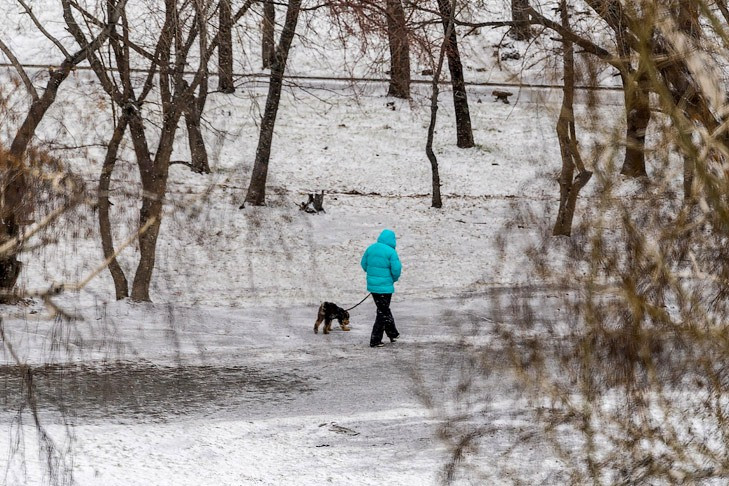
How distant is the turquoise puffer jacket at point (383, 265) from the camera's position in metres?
11.1

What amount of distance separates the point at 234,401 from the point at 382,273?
120 inches

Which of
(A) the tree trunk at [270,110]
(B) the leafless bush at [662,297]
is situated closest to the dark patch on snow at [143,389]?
(B) the leafless bush at [662,297]

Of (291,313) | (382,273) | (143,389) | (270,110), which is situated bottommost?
(143,389)

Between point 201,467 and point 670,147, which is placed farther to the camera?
point 201,467

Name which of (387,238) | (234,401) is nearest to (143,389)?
(234,401)

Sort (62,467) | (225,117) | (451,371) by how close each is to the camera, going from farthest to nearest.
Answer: (225,117)
(451,371)
(62,467)

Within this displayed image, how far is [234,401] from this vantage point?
882 cm

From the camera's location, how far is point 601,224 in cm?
421

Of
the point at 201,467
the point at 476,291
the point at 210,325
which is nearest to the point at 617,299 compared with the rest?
the point at 201,467

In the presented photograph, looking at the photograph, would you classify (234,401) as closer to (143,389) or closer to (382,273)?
(143,389)

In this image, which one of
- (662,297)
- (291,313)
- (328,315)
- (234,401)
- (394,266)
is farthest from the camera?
(291,313)

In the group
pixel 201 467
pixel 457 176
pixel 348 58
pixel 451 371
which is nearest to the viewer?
pixel 201 467

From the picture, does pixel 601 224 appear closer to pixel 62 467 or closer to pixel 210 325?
pixel 62 467

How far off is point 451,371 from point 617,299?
481cm
